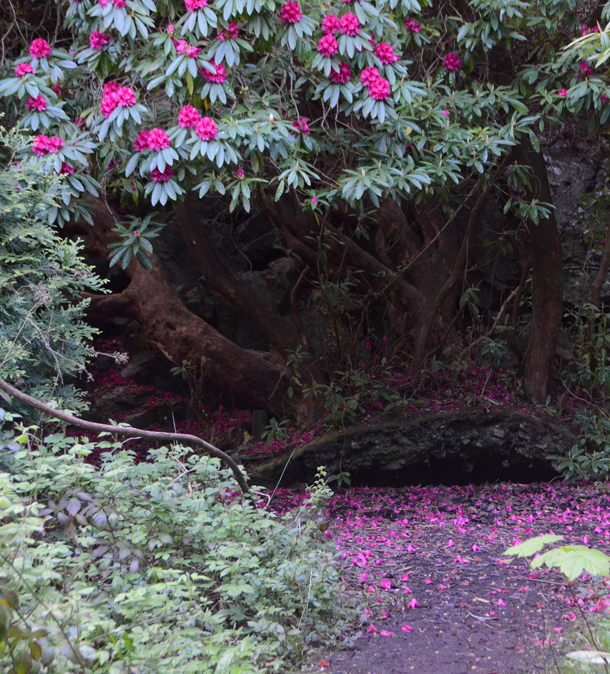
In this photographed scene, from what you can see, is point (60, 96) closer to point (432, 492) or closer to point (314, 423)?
point (314, 423)

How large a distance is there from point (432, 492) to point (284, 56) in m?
3.44

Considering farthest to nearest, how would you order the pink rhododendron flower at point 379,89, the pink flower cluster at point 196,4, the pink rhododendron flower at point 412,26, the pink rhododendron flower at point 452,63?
the pink rhododendron flower at point 452,63
the pink rhododendron flower at point 412,26
the pink rhododendron flower at point 379,89
the pink flower cluster at point 196,4

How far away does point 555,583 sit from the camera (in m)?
2.87

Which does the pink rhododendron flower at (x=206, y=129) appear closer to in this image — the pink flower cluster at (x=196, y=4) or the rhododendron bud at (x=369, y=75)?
the pink flower cluster at (x=196, y=4)

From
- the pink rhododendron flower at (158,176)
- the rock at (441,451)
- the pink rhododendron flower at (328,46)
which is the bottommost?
the rock at (441,451)

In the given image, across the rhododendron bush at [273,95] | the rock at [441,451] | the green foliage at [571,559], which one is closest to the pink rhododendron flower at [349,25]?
the rhododendron bush at [273,95]

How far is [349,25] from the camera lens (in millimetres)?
3066

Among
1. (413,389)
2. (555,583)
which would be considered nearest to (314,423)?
(413,389)

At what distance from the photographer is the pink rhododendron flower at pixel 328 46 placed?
10.0 ft

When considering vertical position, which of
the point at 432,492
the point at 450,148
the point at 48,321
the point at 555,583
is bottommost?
the point at 432,492

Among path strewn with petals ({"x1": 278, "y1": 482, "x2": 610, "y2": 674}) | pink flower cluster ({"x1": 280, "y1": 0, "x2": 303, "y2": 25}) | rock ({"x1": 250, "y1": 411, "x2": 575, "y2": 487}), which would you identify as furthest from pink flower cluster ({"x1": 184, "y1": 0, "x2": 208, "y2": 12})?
rock ({"x1": 250, "y1": 411, "x2": 575, "y2": 487})

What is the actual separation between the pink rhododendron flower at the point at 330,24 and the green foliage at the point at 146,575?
7.13 ft

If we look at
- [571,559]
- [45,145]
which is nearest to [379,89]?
[45,145]

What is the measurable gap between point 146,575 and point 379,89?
8.12ft
